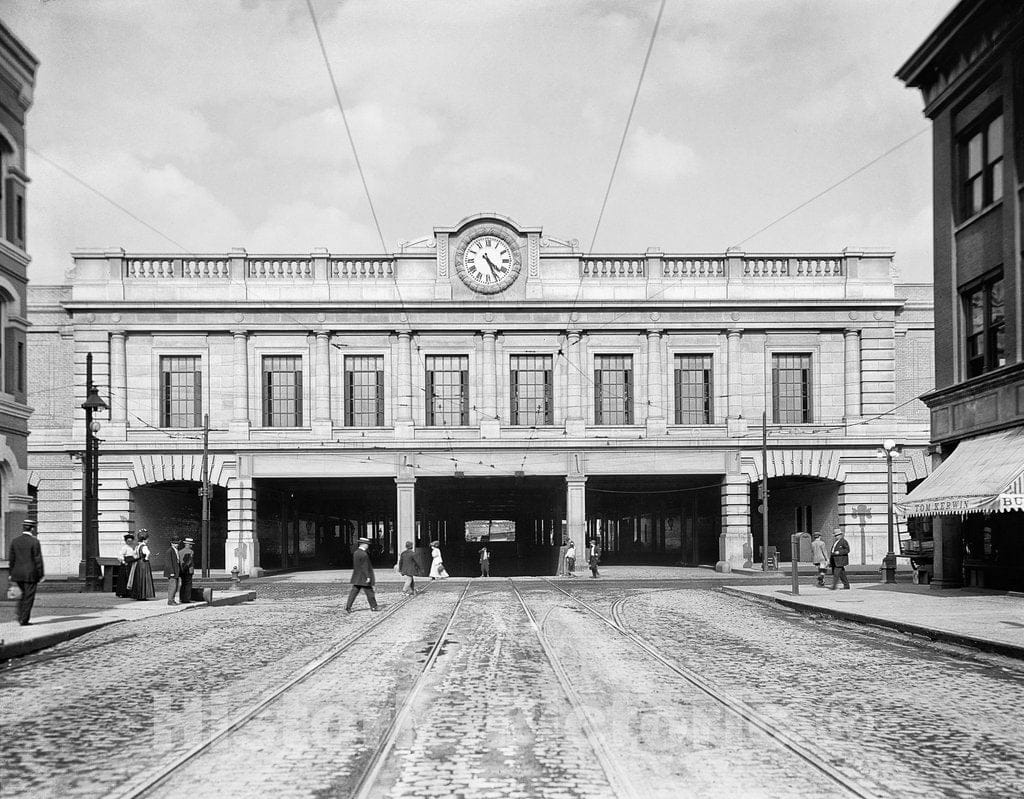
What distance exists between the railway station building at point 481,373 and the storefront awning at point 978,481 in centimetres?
1840

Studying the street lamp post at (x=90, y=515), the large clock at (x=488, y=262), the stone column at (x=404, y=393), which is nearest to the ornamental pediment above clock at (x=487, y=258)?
the large clock at (x=488, y=262)

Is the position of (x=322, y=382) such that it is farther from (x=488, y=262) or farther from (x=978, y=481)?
(x=978, y=481)

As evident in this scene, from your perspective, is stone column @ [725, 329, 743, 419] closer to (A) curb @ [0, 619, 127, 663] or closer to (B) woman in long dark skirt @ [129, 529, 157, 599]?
(B) woman in long dark skirt @ [129, 529, 157, 599]

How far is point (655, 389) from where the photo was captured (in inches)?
1662

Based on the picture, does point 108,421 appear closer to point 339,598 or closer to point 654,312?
point 339,598

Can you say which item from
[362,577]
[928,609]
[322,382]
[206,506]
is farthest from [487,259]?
[928,609]

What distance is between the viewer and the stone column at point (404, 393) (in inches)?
1658

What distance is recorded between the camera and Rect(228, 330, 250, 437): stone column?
41500mm

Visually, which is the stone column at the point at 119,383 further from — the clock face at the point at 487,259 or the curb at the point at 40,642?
the curb at the point at 40,642

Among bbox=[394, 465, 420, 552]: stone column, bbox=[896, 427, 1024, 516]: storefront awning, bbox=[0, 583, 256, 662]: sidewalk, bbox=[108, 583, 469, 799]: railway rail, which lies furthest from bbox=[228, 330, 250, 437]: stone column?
bbox=[108, 583, 469, 799]: railway rail

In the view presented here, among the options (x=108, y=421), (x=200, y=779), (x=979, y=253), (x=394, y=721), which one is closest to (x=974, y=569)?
(x=979, y=253)

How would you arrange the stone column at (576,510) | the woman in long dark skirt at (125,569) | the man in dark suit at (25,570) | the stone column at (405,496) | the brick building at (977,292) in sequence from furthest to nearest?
the stone column at (576,510) < the stone column at (405,496) < the woman in long dark skirt at (125,569) < the brick building at (977,292) < the man in dark suit at (25,570)

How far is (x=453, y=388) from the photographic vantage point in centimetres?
4262

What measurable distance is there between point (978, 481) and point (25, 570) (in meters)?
17.4
